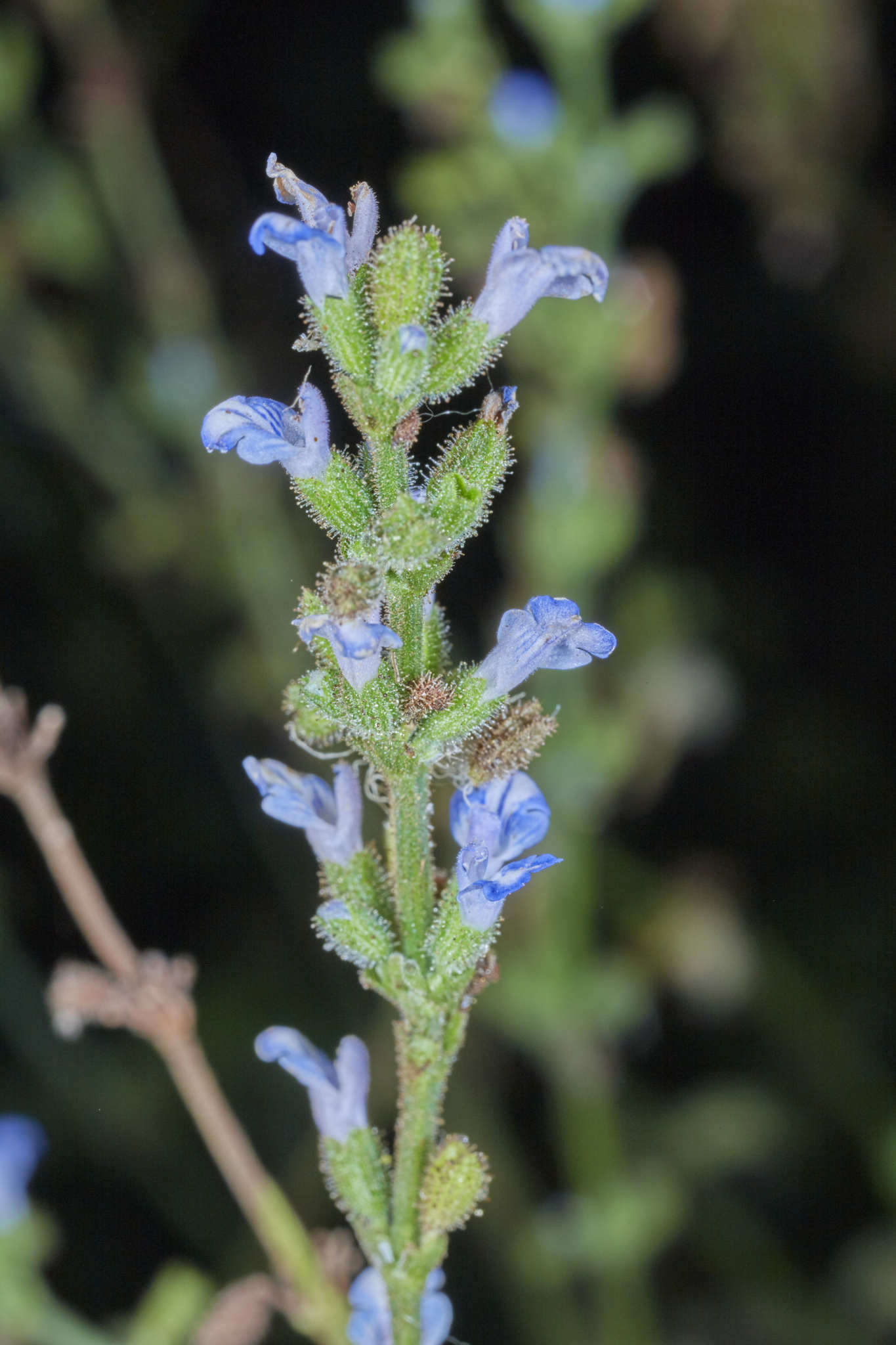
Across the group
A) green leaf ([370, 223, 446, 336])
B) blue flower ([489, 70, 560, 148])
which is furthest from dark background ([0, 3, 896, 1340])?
green leaf ([370, 223, 446, 336])

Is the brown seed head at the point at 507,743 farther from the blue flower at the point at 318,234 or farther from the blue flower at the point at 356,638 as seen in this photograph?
the blue flower at the point at 318,234

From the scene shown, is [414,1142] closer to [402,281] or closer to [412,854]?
[412,854]

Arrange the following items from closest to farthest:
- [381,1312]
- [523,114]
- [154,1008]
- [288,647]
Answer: [381,1312] < [154,1008] < [523,114] < [288,647]

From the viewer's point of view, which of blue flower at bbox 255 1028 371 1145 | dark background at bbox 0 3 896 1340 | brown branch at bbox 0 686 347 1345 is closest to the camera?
blue flower at bbox 255 1028 371 1145

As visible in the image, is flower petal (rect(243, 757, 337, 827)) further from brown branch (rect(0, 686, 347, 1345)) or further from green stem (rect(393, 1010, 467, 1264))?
brown branch (rect(0, 686, 347, 1345))

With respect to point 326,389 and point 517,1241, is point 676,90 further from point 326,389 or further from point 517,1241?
point 517,1241

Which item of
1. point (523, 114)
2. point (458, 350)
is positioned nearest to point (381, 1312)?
point (458, 350)
